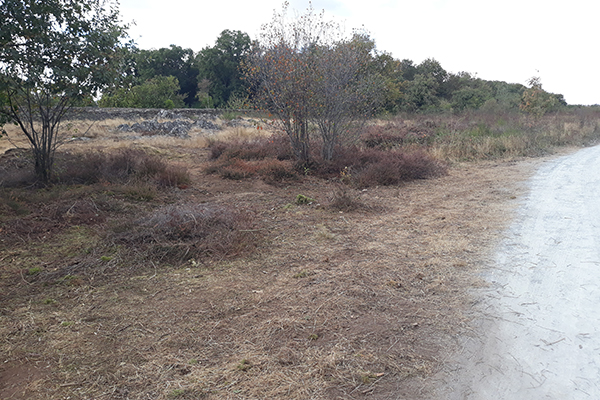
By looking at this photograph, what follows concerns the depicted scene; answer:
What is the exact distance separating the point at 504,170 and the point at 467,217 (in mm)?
5538

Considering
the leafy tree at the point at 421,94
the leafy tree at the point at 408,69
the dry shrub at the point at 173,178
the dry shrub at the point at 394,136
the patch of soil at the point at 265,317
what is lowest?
the patch of soil at the point at 265,317

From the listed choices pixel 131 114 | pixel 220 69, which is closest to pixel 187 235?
pixel 131 114

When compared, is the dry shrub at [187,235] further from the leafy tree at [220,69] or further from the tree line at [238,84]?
the leafy tree at [220,69]

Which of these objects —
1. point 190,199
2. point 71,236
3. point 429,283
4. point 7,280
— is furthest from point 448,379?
point 190,199

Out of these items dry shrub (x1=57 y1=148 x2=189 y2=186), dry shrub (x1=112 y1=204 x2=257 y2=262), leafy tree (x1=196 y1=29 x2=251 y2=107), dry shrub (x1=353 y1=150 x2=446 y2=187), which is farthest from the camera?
leafy tree (x1=196 y1=29 x2=251 y2=107)

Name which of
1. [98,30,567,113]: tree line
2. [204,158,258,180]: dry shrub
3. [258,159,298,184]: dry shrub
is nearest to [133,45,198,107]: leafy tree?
[98,30,567,113]: tree line

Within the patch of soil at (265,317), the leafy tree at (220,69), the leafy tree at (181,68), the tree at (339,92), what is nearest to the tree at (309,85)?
the tree at (339,92)

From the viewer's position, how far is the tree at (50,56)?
20.2ft

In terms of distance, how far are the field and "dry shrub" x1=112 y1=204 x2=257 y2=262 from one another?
2cm

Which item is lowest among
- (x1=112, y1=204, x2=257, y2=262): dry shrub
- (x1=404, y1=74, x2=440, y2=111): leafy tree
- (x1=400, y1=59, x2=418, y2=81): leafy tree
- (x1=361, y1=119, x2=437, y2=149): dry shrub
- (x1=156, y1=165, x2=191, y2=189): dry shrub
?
(x1=112, y1=204, x2=257, y2=262): dry shrub

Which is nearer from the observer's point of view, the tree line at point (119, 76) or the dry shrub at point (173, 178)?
the tree line at point (119, 76)

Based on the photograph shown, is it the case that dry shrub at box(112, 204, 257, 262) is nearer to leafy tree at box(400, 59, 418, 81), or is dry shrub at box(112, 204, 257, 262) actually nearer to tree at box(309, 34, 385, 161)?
tree at box(309, 34, 385, 161)

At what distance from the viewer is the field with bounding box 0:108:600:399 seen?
2566mm

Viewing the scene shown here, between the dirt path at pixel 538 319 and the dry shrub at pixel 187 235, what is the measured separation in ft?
8.77
